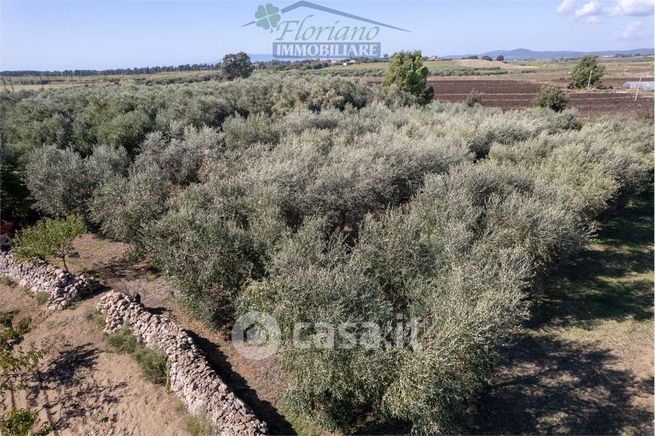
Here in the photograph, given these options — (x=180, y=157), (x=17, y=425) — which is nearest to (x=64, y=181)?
(x=180, y=157)

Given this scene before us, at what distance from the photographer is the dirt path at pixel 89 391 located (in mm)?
9930

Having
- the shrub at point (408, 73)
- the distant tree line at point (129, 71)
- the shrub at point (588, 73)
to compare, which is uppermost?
the distant tree line at point (129, 71)

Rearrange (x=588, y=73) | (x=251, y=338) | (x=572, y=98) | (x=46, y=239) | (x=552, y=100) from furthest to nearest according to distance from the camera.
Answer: (x=588, y=73)
(x=572, y=98)
(x=552, y=100)
(x=46, y=239)
(x=251, y=338)

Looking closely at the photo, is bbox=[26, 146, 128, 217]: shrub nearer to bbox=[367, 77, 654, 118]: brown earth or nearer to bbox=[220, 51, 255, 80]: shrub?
bbox=[220, 51, 255, 80]: shrub

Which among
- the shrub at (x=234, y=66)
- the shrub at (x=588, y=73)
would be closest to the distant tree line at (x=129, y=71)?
the shrub at (x=234, y=66)

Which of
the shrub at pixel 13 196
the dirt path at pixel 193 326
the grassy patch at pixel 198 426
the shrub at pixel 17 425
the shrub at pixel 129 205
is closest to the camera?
the shrub at pixel 17 425

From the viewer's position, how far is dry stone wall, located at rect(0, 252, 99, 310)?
47.0 feet

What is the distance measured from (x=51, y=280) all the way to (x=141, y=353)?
239 inches

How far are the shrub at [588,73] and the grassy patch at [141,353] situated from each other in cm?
8328

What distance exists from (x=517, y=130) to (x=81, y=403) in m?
27.3

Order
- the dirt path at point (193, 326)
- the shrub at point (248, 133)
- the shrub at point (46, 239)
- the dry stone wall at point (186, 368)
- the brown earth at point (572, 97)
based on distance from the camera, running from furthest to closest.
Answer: the brown earth at point (572, 97) → the shrub at point (248, 133) → the shrub at point (46, 239) → the dirt path at point (193, 326) → the dry stone wall at point (186, 368)

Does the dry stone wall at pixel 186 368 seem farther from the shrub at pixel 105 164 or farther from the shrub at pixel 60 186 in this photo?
the shrub at pixel 105 164

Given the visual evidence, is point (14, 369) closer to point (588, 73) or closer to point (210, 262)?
point (210, 262)

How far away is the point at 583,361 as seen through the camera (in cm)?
1191
